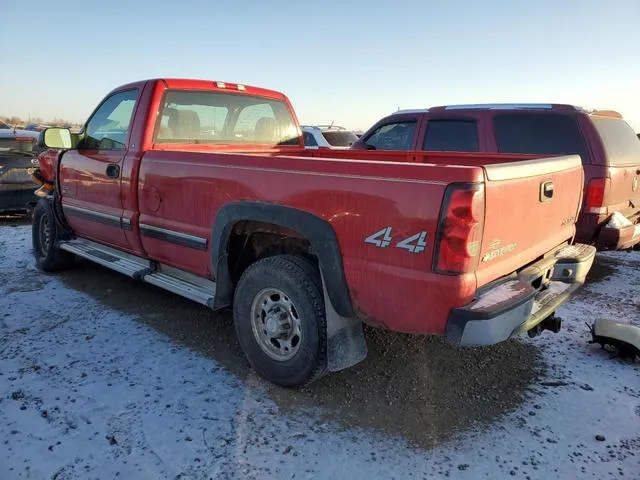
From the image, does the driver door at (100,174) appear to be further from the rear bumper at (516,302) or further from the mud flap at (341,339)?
the rear bumper at (516,302)

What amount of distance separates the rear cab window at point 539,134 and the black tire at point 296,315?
3.62 m

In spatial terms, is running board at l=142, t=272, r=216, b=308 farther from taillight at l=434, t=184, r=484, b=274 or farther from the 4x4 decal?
taillight at l=434, t=184, r=484, b=274

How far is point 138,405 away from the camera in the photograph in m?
2.99

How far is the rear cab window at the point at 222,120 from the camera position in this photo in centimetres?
430

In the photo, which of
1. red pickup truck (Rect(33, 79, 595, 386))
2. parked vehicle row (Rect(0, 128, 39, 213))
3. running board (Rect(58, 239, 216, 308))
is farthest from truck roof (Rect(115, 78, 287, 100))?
parked vehicle row (Rect(0, 128, 39, 213))

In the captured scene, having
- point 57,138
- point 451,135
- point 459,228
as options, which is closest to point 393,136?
point 451,135

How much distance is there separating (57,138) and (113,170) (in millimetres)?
864

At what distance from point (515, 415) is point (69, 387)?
2.73 meters

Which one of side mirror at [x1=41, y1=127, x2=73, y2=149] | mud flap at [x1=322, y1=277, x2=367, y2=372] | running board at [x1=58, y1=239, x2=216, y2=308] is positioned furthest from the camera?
side mirror at [x1=41, y1=127, x2=73, y2=149]

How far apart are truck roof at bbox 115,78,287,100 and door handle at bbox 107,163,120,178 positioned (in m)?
0.72

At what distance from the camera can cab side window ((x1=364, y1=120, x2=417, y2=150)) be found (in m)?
6.86

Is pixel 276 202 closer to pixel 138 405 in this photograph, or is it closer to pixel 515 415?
pixel 138 405

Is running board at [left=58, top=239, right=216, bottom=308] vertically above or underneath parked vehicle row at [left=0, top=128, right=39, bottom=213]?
underneath

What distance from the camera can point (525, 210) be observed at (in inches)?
111
